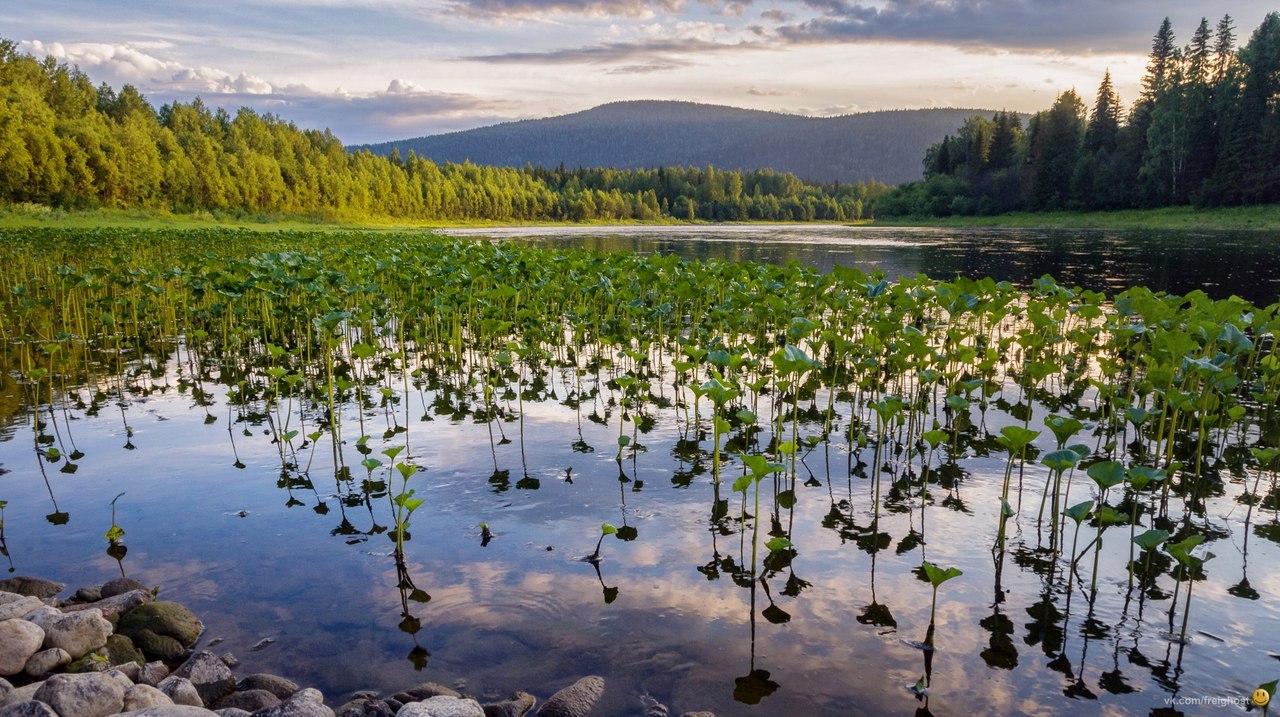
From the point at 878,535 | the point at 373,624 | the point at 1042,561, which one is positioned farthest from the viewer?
the point at 878,535

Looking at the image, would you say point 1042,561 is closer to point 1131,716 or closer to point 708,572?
point 1131,716

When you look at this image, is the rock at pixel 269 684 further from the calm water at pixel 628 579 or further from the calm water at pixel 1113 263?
the calm water at pixel 1113 263

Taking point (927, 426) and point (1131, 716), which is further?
point (927, 426)

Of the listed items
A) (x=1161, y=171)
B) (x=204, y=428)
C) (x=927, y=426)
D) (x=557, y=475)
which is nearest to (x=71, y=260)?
(x=204, y=428)

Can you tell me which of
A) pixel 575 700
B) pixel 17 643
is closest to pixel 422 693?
pixel 575 700

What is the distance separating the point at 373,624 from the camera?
5.02m

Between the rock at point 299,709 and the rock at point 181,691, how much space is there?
54 centimetres

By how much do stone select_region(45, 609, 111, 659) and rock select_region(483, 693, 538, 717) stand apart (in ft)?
8.06

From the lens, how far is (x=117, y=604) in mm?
4969

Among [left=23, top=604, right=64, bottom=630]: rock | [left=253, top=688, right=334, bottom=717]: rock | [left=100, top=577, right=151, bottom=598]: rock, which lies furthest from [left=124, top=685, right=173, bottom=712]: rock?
[left=100, top=577, right=151, bottom=598]: rock

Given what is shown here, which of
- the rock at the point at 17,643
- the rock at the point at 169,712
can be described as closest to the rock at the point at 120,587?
the rock at the point at 17,643

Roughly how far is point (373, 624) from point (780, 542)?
2.82 m

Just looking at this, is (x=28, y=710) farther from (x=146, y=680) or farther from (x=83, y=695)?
(x=146, y=680)

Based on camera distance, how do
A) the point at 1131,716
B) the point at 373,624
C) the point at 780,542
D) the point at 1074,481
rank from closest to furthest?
the point at 1131,716 → the point at 373,624 → the point at 780,542 → the point at 1074,481
